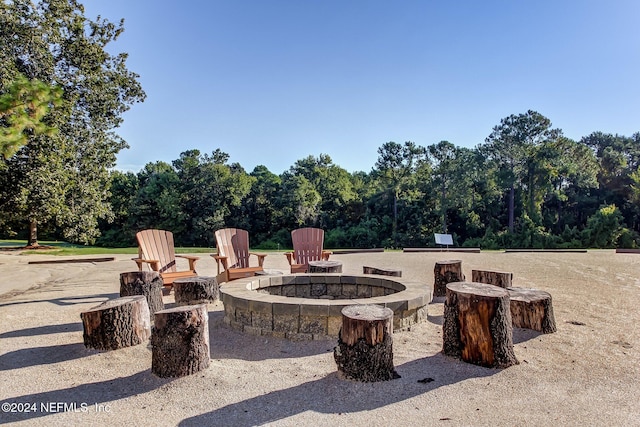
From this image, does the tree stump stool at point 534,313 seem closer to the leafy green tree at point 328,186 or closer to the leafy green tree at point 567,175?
the leafy green tree at point 567,175

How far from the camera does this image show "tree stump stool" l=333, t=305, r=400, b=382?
7.93 feet

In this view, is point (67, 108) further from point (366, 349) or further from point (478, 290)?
point (478, 290)

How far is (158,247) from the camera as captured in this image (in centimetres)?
534

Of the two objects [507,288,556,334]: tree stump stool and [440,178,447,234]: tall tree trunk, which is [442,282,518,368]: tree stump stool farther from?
[440,178,447,234]: tall tree trunk

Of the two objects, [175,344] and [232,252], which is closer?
[175,344]

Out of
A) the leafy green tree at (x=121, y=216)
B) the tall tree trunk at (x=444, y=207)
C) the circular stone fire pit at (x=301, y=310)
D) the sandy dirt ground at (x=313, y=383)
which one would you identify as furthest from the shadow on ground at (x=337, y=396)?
the leafy green tree at (x=121, y=216)

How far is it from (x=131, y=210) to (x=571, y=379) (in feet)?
76.2

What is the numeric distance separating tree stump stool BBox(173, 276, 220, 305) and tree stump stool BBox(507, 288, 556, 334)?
10.6 feet

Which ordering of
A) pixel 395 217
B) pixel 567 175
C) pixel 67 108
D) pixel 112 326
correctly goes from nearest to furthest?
pixel 112 326 → pixel 67 108 → pixel 567 175 → pixel 395 217

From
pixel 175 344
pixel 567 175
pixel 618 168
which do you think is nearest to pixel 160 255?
pixel 175 344

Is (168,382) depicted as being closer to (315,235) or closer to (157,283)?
(157,283)

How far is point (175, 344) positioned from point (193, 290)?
1.97m

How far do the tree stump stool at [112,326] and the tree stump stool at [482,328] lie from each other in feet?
8.20

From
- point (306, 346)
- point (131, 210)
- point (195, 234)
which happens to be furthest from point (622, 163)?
point (131, 210)
